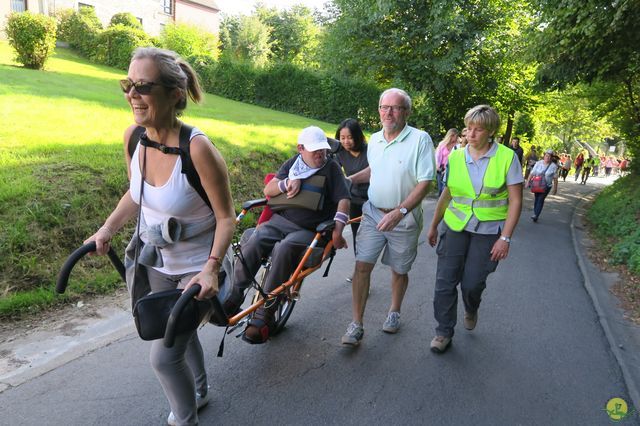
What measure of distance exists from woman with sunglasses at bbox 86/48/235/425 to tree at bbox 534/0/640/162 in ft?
24.5

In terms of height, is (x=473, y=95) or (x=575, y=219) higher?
(x=473, y=95)

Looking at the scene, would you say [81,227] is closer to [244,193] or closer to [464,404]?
Answer: [244,193]

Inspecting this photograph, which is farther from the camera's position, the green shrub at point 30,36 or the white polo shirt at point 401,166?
the green shrub at point 30,36

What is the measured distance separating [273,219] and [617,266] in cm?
675

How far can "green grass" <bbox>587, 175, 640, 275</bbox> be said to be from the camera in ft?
25.8

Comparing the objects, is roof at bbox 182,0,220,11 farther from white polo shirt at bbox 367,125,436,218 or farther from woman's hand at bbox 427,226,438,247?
woman's hand at bbox 427,226,438,247

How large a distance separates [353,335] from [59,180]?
415 cm

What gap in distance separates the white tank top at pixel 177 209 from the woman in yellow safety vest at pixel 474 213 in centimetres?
226

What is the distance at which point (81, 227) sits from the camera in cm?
518

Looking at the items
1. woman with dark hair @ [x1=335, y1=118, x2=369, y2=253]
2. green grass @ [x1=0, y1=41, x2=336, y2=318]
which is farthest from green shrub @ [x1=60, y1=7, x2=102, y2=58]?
woman with dark hair @ [x1=335, y1=118, x2=369, y2=253]

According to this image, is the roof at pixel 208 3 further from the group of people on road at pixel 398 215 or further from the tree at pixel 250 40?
the group of people on road at pixel 398 215

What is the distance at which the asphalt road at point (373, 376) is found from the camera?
3027 mm

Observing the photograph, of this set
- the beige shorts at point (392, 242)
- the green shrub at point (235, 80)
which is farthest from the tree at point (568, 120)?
the green shrub at point (235, 80)

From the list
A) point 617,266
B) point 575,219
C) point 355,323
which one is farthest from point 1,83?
point 575,219
